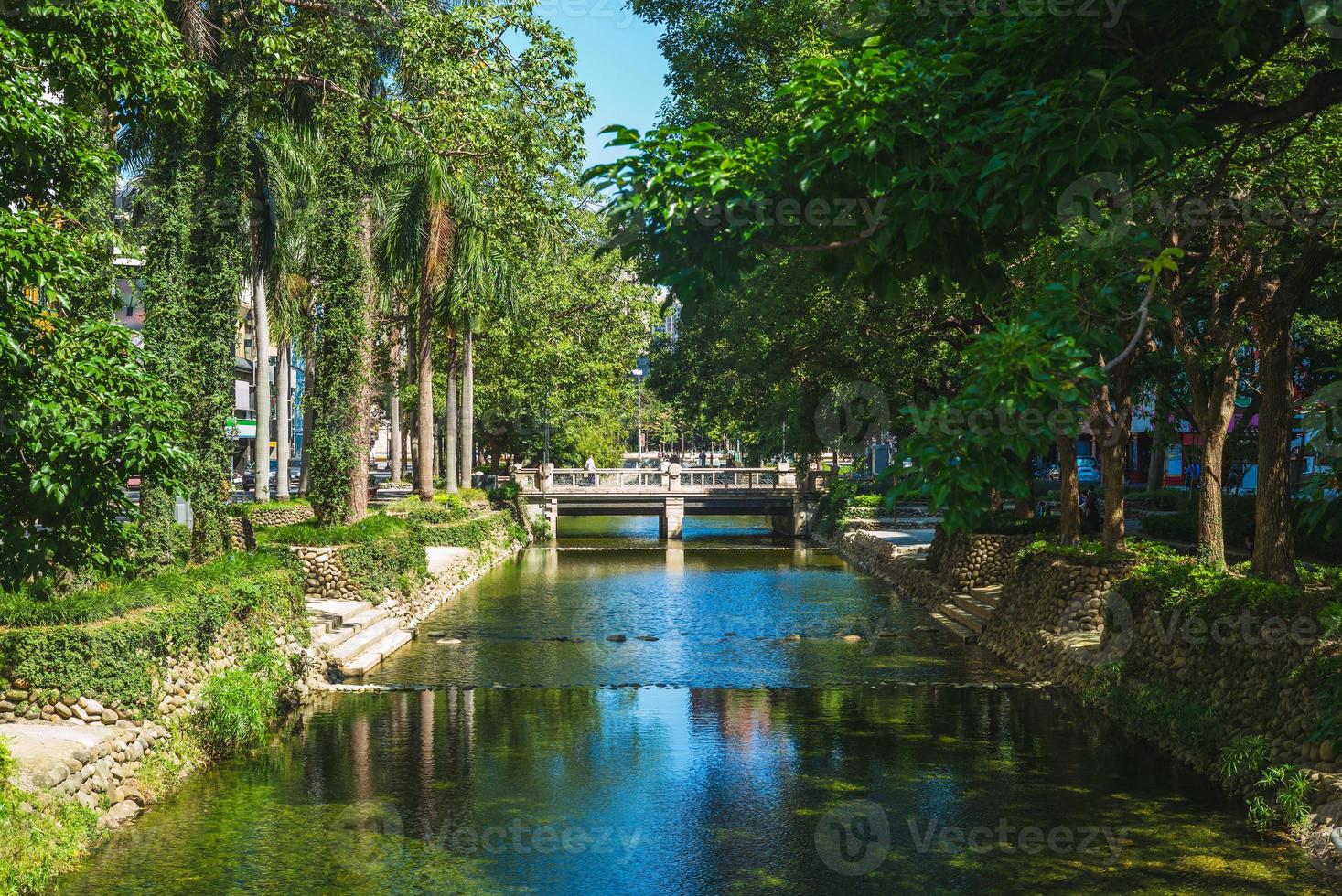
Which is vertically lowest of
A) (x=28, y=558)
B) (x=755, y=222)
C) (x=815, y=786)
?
(x=815, y=786)

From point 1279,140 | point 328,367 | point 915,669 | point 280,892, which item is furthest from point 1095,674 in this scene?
point 328,367

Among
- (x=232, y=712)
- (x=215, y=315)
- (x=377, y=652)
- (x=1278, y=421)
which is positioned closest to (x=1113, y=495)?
(x=1278, y=421)

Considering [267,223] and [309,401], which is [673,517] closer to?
[267,223]

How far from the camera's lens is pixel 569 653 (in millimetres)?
25031

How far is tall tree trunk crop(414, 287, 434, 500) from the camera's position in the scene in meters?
38.9

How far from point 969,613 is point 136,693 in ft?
62.3

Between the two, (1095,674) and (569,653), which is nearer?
(1095,674)

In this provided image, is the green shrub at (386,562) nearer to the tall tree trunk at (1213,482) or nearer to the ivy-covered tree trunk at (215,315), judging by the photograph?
the ivy-covered tree trunk at (215,315)

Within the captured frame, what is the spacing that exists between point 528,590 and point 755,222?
28602mm

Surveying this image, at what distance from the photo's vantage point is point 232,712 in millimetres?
16016

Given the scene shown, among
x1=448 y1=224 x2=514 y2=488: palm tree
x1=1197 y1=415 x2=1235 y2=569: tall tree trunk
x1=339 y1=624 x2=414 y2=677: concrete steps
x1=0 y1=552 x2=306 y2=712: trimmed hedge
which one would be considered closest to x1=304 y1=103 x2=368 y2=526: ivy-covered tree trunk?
x1=339 y1=624 x2=414 y2=677: concrete steps

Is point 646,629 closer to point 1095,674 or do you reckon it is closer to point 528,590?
point 528,590

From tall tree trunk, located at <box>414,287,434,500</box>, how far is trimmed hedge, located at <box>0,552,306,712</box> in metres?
20.0
